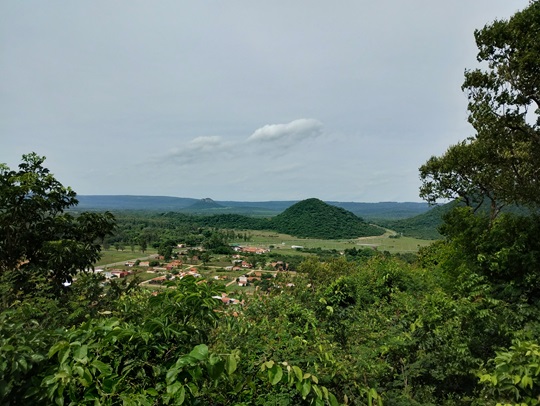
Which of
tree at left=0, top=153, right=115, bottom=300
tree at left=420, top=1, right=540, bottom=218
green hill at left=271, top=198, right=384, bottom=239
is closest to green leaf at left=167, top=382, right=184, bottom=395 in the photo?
tree at left=0, top=153, right=115, bottom=300

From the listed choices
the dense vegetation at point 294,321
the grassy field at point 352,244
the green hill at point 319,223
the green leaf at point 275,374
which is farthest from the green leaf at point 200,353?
the green hill at point 319,223

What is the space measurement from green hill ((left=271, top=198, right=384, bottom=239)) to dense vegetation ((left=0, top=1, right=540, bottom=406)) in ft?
230

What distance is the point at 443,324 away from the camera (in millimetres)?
4375

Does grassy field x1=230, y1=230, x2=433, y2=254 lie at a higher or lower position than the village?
lower

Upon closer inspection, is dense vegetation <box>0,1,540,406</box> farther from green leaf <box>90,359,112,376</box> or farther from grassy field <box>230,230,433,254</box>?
grassy field <box>230,230,433,254</box>

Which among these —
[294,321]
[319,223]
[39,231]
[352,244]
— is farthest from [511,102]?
[319,223]

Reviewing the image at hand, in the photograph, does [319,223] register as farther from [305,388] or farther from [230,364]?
[230,364]

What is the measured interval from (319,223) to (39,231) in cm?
8235

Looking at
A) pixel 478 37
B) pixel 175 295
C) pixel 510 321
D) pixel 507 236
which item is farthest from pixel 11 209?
pixel 507 236

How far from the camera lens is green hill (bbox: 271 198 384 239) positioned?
79.9 m

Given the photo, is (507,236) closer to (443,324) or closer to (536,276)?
(536,276)

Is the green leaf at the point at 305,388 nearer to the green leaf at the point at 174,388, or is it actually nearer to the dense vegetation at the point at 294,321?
the dense vegetation at the point at 294,321

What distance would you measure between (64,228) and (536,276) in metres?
8.06

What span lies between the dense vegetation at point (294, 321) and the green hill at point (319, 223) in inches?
2760
